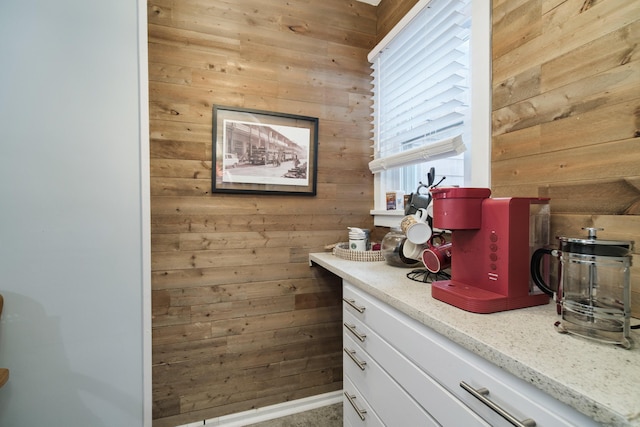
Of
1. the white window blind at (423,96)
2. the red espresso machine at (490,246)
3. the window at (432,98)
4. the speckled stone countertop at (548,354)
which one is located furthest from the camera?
the white window blind at (423,96)

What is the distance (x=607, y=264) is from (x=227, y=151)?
1.64m

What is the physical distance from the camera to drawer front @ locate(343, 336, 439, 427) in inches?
33.1

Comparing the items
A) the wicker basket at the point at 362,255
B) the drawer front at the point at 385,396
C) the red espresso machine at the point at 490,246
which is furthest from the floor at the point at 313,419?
the red espresso machine at the point at 490,246

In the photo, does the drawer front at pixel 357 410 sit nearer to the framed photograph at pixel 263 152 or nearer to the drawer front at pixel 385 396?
the drawer front at pixel 385 396

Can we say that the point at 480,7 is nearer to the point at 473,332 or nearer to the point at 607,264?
the point at 607,264

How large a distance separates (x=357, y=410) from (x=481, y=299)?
77 centimetres

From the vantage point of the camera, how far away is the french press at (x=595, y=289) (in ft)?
2.05

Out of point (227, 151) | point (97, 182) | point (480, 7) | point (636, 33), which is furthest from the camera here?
point (227, 151)

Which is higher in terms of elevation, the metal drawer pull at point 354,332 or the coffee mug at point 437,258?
the coffee mug at point 437,258

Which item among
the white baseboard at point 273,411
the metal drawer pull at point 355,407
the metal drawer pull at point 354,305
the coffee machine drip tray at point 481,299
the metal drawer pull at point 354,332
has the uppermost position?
the coffee machine drip tray at point 481,299

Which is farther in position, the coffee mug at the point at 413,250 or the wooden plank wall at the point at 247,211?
the wooden plank wall at the point at 247,211

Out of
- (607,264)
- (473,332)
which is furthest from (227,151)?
(607,264)

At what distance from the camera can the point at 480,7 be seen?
47.9 inches

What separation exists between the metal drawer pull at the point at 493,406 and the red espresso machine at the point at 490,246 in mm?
212
